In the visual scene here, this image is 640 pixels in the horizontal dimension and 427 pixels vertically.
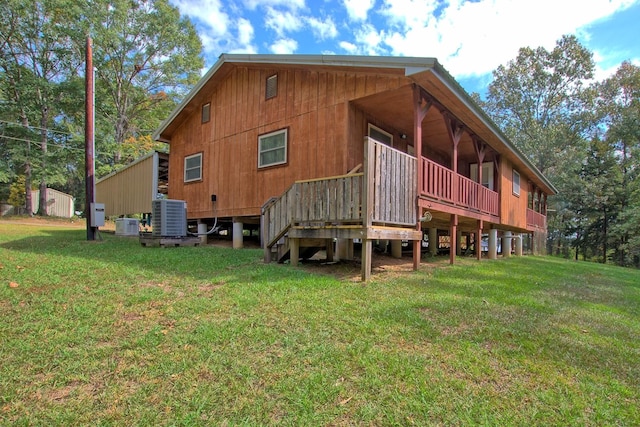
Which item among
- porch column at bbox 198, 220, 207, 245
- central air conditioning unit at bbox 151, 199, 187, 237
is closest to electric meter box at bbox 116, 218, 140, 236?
porch column at bbox 198, 220, 207, 245

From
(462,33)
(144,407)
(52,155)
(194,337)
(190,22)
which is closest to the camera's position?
(144,407)

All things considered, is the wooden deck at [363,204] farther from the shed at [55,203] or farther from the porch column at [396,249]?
the shed at [55,203]

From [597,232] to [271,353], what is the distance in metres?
35.2

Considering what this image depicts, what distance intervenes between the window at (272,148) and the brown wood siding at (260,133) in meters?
0.16

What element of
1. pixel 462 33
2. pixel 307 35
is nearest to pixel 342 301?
pixel 307 35

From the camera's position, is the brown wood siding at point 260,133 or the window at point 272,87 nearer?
the brown wood siding at point 260,133

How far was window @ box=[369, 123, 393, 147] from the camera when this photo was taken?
27.4 feet

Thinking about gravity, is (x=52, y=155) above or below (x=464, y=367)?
above

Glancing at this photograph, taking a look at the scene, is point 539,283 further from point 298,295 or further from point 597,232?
point 597,232

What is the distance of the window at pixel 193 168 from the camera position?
11.3 m

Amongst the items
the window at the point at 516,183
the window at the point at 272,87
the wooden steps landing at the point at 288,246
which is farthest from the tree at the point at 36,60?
the window at the point at 516,183

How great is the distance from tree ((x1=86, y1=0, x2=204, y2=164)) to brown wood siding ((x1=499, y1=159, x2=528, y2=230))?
2396 cm

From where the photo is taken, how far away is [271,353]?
2.57 metres

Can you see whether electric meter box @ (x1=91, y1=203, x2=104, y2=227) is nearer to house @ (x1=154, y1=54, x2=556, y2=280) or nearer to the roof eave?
house @ (x1=154, y1=54, x2=556, y2=280)
